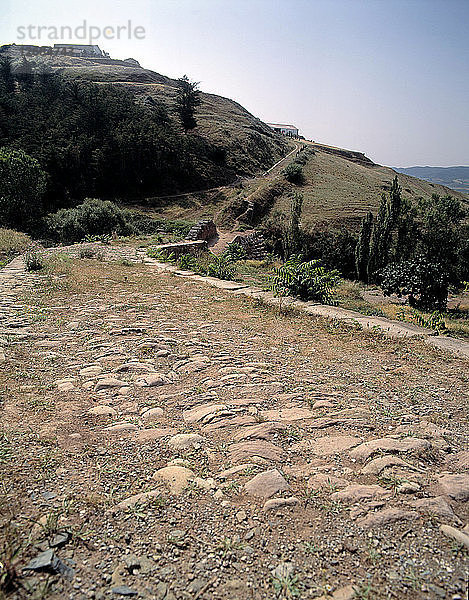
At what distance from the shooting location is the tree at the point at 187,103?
41.6 metres

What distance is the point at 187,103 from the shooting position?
42625 mm

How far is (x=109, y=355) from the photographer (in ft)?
12.8

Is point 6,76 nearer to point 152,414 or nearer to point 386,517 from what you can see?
point 152,414

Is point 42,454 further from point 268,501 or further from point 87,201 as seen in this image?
point 87,201

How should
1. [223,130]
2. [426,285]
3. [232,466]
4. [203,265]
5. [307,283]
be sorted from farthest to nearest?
[223,130], [426,285], [203,265], [307,283], [232,466]

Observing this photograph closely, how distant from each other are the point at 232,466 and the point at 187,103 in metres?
46.4

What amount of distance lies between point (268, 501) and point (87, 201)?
1834 cm

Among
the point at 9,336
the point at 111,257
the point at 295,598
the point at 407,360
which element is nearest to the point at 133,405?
the point at 295,598

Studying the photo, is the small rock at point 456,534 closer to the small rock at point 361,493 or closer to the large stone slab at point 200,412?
the small rock at point 361,493

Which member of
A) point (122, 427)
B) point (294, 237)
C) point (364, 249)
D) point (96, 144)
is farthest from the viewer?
point (96, 144)

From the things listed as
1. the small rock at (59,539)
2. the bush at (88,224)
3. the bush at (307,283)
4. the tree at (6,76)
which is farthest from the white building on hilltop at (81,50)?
the small rock at (59,539)

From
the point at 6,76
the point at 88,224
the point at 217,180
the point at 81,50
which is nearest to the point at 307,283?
the point at 88,224

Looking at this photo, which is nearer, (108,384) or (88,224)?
(108,384)

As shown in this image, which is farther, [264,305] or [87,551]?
[264,305]
